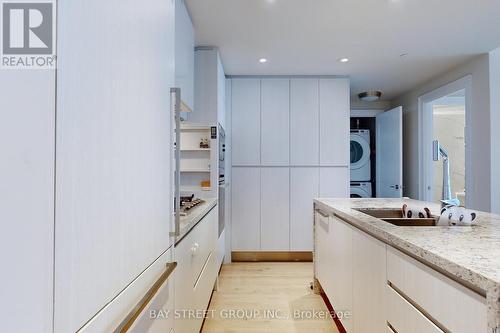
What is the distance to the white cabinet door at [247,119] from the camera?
3732 millimetres

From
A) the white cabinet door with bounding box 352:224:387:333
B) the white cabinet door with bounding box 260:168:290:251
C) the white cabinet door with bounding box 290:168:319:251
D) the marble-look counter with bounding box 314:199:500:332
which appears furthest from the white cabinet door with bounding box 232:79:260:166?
the marble-look counter with bounding box 314:199:500:332

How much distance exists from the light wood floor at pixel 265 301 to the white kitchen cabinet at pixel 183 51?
172cm

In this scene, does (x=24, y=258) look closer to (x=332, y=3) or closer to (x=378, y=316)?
(x=378, y=316)

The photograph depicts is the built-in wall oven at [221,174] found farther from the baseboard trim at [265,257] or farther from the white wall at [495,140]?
the white wall at [495,140]

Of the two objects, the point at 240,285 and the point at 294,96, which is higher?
the point at 294,96

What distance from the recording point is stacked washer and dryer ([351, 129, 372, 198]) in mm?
4832

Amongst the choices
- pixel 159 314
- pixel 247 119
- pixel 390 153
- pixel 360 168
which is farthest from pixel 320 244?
pixel 360 168

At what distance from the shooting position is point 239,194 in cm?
372

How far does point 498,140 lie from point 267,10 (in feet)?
9.16

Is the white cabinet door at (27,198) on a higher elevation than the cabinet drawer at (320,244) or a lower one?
higher

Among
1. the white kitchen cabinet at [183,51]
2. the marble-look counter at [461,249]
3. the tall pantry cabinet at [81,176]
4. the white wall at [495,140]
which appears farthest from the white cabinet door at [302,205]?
the tall pantry cabinet at [81,176]

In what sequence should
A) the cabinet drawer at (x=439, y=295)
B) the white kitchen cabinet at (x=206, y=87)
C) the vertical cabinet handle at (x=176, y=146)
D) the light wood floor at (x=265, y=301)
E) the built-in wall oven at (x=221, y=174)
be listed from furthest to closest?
the built-in wall oven at (x=221, y=174) → the white kitchen cabinet at (x=206, y=87) → the light wood floor at (x=265, y=301) → the vertical cabinet handle at (x=176, y=146) → the cabinet drawer at (x=439, y=295)


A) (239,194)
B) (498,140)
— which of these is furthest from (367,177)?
(239,194)

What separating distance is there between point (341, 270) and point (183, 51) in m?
1.86
